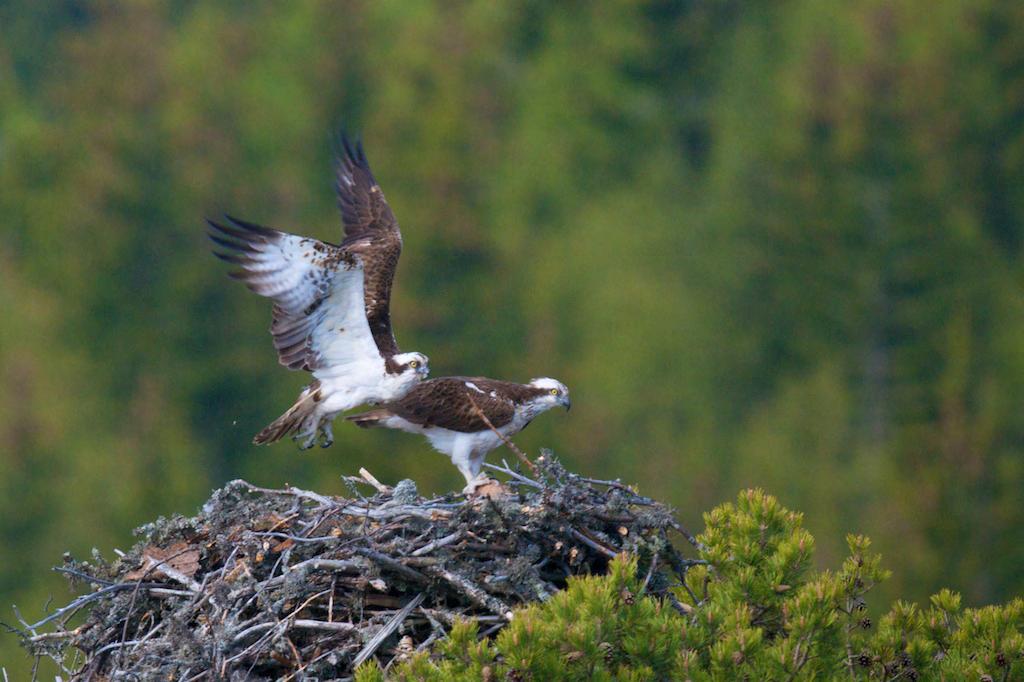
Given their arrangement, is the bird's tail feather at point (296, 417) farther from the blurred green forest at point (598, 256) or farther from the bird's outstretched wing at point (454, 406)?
the blurred green forest at point (598, 256)

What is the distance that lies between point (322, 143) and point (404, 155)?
22.2 ft

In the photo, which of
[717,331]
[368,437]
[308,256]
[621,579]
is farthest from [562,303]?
[621,579]

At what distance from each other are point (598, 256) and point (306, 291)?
31.5 meters

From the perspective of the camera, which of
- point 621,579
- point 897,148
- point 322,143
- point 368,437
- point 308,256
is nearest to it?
point 621,579

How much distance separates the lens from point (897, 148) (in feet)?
121

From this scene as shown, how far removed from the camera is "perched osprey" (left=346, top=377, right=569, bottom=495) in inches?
395

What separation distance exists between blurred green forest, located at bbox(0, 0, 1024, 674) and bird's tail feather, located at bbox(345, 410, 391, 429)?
15460mm

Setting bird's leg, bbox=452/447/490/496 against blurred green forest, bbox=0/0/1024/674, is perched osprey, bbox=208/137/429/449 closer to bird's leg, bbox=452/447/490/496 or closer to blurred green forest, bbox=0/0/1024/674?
bird's leg, bbox=452/447/490/496

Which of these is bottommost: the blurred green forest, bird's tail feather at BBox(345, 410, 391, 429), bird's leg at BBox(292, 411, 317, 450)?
bird's leg at BBox(292, 411, 317, 450)

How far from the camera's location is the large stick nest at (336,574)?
7.42 m

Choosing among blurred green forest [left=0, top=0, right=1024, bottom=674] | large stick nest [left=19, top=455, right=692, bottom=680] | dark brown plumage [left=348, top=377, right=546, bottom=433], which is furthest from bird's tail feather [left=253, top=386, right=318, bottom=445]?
blurred green forest [left=0, top=0, right=1024, bottom=674]

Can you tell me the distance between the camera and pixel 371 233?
11.3 meters

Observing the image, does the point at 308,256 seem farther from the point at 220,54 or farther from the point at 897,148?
the point at 220,54

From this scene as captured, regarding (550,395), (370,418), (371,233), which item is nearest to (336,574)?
(370,418)
